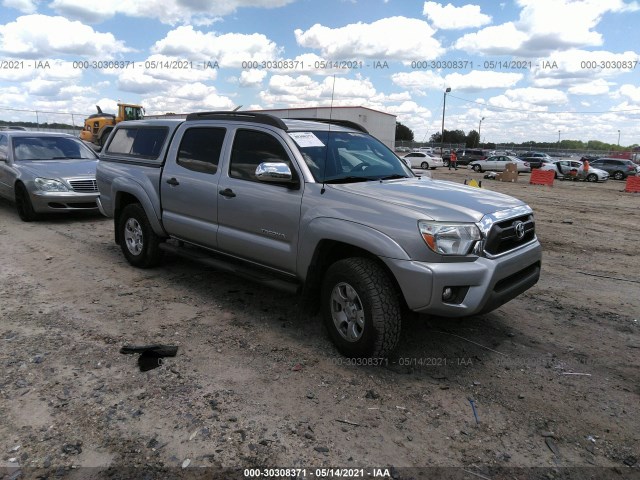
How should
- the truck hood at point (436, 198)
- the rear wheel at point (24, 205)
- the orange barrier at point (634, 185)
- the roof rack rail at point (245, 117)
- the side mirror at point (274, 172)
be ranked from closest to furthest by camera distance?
the truck hood at point (436, 198)
the side mirror at point (274, 172)
the roof rack rail at point (245, 117)
the rear wheel at point (24, 205)
the orange barrier at point (634, 185)

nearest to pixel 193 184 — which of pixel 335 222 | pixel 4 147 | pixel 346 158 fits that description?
pixel 346 158

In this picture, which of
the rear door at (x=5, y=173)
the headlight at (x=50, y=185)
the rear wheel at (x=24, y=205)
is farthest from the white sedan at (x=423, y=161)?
the rear wheel at (x=24, y=205)

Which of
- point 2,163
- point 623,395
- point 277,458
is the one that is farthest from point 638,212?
point 2,163

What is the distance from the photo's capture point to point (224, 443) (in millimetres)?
2783

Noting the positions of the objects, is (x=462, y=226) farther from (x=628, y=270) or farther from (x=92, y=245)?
(x=92, y=245)

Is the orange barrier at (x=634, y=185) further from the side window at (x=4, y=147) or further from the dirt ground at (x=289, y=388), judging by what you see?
the side window at (x=4, y=147)

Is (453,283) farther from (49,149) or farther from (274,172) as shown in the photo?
(49,149)

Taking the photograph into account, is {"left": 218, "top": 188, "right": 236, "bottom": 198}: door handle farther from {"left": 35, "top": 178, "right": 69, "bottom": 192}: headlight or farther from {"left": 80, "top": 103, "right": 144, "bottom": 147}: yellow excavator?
{"left": 80, "top": 103, "right": 144, "bottom": 147}: yellow excavator

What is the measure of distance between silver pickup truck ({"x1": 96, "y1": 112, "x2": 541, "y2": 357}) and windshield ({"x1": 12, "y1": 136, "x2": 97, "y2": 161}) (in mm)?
5257

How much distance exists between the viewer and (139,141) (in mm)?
6066

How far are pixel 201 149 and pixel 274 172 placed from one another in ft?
5.02

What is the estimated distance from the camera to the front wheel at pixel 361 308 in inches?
136

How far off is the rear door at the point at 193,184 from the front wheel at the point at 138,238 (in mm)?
442

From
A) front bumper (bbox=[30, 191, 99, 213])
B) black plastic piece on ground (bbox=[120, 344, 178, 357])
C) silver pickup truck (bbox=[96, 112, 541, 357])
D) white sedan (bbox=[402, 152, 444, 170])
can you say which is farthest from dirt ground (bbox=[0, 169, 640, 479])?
white sedan (bbox=[402, 152, 444, 170])
